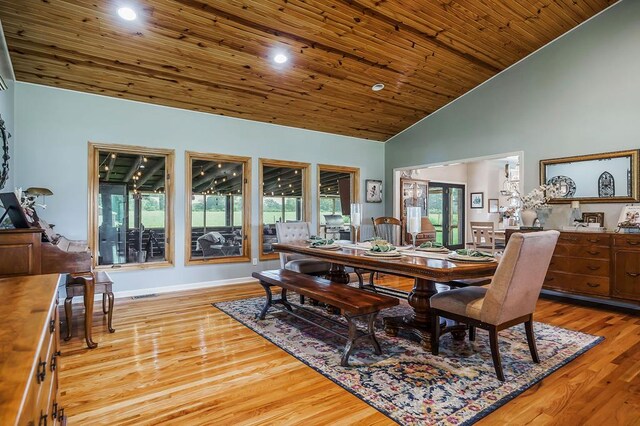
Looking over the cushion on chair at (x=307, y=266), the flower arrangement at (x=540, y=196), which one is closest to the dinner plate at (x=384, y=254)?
the cushion on chair at (x=307, y=266)

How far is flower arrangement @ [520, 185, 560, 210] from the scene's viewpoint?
15.6 feet

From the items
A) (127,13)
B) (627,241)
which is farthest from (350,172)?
(127,13)

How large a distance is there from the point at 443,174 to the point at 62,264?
28.3 feet

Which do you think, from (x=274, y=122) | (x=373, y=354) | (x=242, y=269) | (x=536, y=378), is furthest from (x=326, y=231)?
(x=536, y=378)

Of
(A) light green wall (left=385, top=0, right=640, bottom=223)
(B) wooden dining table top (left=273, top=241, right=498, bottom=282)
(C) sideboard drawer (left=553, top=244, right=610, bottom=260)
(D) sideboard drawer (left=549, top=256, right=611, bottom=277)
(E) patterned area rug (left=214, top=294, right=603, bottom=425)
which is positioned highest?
(A) light green wall (left=385, top=0, right=640, bottom=223)

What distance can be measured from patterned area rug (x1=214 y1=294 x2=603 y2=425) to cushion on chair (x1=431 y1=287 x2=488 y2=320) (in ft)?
1.34

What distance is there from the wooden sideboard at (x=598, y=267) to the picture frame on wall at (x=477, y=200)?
5.67 m

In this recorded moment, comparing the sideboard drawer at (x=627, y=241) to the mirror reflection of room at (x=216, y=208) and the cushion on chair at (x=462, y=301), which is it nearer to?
the cushion on chair at (x=462, y=301)

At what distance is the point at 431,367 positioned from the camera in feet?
8.25

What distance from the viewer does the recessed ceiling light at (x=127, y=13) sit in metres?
3.19

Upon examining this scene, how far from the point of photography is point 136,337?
3137 millimetres

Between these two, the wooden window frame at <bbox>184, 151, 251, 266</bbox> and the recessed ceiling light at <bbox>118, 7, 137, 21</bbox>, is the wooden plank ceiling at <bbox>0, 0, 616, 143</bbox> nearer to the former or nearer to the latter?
the recessed ceiling light at <bbox>118, 7, 137, 21</bbox>

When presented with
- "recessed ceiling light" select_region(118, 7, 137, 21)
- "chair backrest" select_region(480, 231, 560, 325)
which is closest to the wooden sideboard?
"chair backrest" select_region(480, 231, 560, 325)

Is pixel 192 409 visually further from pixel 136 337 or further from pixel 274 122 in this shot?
pixel 274 122
